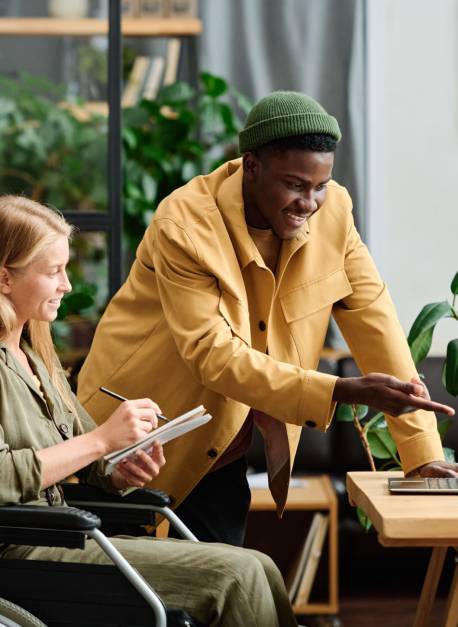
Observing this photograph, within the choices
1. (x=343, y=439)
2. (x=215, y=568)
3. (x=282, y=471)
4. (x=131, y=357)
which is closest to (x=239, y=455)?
(x=282, y=471)

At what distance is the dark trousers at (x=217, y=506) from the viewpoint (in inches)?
91.6

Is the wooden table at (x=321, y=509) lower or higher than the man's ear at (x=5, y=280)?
lower

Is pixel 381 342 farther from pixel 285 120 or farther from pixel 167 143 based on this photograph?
pixel 167 143

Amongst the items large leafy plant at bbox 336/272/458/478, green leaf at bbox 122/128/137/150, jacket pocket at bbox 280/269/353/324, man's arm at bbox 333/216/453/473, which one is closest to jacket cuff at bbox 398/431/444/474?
man's arm at bbox 333/216/453/473

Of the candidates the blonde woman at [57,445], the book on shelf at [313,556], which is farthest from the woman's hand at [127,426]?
the book on shelf at [313,556]

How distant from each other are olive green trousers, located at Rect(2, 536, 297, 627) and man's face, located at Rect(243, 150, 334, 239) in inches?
23.5

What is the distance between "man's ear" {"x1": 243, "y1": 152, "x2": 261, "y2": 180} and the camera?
7.01ft

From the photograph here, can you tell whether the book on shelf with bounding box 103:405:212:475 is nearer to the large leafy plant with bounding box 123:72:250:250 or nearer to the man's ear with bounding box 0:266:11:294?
the man's ear with bounding box 0:266:11:294

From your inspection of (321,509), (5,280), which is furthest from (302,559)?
(5,280)

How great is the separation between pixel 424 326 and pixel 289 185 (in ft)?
2.58

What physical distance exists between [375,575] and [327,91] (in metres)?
1.91

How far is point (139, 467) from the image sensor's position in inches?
81.8

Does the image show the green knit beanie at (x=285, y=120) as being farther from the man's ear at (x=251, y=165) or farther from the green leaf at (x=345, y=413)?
the green leaf at (x=345, y=413)

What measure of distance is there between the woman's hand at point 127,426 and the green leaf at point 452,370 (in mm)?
1025
